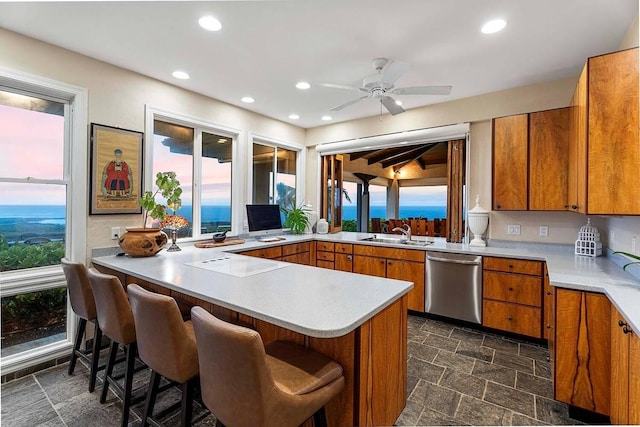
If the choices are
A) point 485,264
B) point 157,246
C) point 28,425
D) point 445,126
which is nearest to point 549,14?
point 445,126

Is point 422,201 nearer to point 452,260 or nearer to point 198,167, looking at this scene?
point 452,260

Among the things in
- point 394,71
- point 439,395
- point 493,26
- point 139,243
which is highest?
point 493,26

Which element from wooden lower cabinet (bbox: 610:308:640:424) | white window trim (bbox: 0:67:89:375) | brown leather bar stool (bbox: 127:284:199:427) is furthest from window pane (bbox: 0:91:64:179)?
wooden lower cabinet (bbox: 610:308:640:424)

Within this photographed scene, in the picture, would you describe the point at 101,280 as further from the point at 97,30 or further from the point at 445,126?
the point at 445,126

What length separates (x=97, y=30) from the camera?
2316mm

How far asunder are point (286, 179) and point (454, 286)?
3132 mm

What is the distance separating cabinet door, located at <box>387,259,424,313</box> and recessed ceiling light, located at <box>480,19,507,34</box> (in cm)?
241

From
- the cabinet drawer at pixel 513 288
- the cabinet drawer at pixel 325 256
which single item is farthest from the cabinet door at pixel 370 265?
the cabinet drawer at pixel 513 288

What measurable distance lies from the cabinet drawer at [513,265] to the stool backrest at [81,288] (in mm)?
3626

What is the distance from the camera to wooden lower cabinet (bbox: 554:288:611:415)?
178 cm

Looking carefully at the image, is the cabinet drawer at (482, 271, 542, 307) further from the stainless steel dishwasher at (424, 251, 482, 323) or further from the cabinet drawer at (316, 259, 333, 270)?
the cabinet drawer at (316, 259, 333, 270)

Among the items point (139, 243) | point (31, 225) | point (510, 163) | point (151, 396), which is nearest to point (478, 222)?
point (510, 163)

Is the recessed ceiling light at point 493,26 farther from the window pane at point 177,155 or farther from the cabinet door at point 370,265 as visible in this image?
the window pane at point 177,155

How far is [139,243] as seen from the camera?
2645 millimetres
